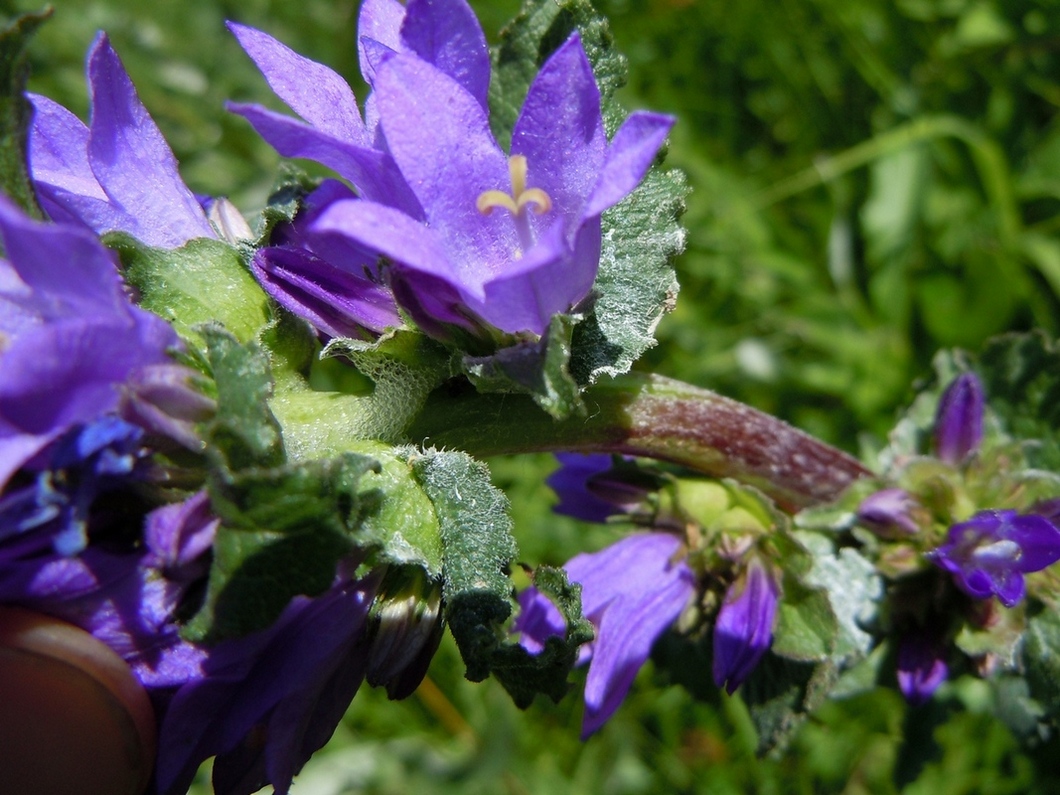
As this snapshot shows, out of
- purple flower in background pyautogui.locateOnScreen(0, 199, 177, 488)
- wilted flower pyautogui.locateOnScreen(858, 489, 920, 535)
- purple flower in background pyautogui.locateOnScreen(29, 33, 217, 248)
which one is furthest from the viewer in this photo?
wilted flower pyautogui.locateOnScreen(858, 489, 920, 535)

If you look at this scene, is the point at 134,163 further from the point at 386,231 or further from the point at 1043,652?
the point at 1043,652

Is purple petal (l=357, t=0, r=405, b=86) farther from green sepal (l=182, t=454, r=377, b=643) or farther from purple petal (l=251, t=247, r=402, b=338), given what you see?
green sepal (l=182, t=454, r=377, b=643)

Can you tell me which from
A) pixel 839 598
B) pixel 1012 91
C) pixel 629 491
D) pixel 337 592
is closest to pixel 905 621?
pixel 839 598

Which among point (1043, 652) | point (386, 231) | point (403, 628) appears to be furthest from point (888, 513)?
point (386, 231)

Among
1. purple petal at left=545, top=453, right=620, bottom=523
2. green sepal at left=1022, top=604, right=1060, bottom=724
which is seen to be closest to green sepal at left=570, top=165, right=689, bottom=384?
purple petal at left=545, top=453, right=620, bottom=523

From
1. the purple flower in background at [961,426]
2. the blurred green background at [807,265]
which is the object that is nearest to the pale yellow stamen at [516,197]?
the purple flower in background at [961,426]

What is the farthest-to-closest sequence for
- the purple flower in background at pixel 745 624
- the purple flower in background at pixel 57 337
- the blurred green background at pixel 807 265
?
the blurred green background at pixel 807 265 < the purple flower in background at pixel 745 624 < the purple flower in background at pixel 57 337

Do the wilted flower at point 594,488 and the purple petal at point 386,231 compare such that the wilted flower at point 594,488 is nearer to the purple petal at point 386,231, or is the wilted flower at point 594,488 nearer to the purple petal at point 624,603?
the purple petal at point 624,603
